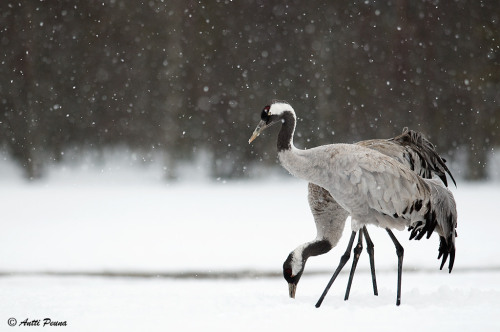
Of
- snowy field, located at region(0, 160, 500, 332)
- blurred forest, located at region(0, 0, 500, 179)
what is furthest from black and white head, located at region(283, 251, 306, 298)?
blurred forest, located at region(0, 0, 500, 179)

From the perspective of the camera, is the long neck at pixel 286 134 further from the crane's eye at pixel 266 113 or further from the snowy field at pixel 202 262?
the snowy field at pixel 202 262

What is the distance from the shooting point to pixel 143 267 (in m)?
6.98

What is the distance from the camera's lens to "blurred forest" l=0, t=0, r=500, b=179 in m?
12.5

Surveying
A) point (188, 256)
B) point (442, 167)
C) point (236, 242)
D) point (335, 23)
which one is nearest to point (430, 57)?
point (335, 23)

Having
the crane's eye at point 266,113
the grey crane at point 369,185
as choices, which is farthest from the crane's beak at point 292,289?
the crane's eye at point 266,113

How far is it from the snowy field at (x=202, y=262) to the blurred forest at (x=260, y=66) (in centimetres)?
123

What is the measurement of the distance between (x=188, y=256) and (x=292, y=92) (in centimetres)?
568

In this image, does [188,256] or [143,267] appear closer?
[143,267]

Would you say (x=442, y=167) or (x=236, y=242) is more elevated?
(x=442, y=167)

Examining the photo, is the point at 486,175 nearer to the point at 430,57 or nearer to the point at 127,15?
the point at 430,57

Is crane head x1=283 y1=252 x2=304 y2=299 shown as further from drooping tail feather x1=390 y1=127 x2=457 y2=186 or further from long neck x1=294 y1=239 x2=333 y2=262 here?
drooping tail feather x1=390 y1=127 x2=457 y2=186

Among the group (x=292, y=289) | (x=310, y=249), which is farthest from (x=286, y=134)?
(x=292, y=289)

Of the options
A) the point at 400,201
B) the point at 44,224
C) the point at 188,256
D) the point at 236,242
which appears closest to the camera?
the point at 400,201

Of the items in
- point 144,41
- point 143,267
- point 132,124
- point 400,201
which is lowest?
point 143,267
